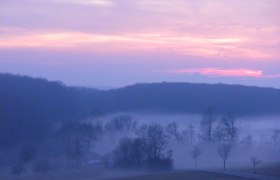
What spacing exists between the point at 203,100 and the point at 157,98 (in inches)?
170

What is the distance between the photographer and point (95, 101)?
4803cm

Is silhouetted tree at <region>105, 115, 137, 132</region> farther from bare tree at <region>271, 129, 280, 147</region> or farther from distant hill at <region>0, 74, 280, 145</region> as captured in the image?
bare tree at <region>271, 129, 280, 147</region>

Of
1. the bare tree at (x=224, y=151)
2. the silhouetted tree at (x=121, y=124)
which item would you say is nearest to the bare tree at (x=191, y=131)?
the silhouetted tree at (x=121, y=124)

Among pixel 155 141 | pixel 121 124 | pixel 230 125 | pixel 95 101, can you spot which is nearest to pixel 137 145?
pixel 155 141

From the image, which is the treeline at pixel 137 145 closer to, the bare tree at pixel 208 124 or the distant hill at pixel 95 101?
the bare tree at pixel 208 124

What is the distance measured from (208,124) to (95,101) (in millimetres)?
10779

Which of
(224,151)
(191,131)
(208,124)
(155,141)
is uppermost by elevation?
(208,124)

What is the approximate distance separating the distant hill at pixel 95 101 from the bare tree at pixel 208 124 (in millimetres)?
1965

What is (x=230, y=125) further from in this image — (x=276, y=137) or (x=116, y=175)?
(x=116, y=175)

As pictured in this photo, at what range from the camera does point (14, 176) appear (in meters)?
28.0


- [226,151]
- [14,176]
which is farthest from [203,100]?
[14,176]

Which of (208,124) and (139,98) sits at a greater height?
(139,98)

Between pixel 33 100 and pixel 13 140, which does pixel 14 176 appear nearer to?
pixel 13 140

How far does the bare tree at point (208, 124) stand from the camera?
40.1 m
